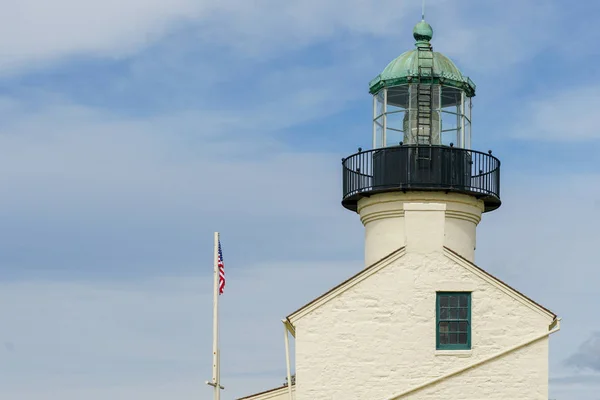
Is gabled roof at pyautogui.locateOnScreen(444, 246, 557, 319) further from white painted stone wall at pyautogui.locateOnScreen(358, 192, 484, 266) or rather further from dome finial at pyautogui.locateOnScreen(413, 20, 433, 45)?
dome finial at pyautogui.locateOnScreen(413, 20, 433, 45)

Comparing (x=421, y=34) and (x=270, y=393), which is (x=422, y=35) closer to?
(x=421, y=34)

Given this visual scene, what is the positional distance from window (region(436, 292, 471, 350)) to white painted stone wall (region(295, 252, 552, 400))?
0.48 ft

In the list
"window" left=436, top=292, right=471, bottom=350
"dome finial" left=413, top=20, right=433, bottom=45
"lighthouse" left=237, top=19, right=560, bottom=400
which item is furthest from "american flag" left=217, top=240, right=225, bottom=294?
"dome finial" left=413, top=20, right=433, bottom=45

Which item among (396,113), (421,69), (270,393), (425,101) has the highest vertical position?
(421,69)

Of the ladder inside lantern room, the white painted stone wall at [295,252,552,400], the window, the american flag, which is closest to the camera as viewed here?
the white painted stone wall at [295,252,552,400]

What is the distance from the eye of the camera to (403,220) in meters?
41.4

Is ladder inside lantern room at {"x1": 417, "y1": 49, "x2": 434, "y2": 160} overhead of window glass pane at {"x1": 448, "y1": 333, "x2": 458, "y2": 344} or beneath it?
overhead

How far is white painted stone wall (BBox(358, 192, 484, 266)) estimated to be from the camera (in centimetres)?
4150

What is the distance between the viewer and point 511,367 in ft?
124

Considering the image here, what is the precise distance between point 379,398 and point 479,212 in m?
6.84

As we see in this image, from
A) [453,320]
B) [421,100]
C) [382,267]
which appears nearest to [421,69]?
[421,100]

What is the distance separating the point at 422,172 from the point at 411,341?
17.2 feet

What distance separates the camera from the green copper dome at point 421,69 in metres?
43.1

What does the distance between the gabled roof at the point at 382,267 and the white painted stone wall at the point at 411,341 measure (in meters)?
0.09
